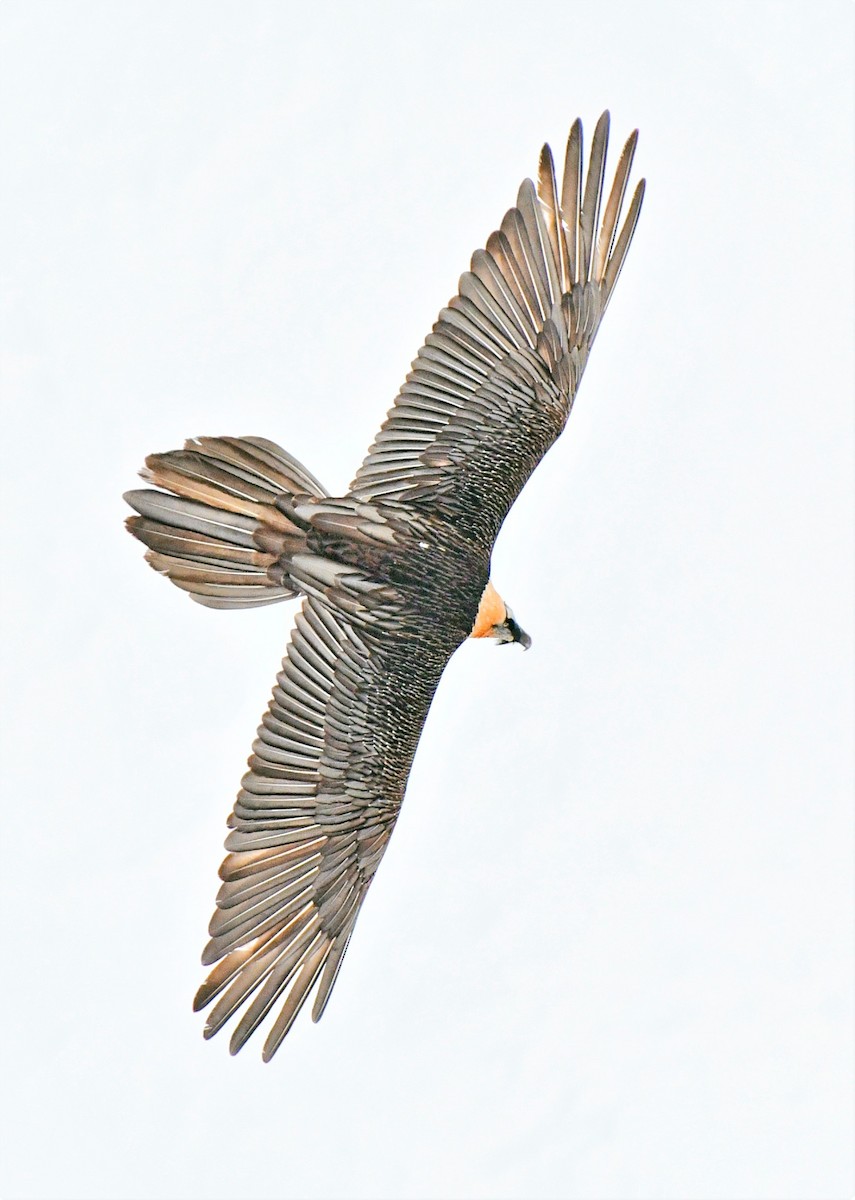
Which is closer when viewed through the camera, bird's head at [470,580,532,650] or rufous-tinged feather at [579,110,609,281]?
rufous-tinged feather at [579,110,609,281]

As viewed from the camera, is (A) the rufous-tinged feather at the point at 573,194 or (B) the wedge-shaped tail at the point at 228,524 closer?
(B) the wedge-shaped tail at the point at 228,524

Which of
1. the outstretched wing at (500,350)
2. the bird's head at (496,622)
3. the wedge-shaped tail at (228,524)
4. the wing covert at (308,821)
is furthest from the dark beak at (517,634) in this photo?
the wedge-shaped tail at (228,524)

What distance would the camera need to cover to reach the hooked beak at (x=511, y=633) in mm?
10602

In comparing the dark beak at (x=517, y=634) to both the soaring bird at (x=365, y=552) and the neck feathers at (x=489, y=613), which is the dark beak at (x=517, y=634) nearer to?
the neck feathers at (x=489, y=613)

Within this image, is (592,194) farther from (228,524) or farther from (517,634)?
(228,524)

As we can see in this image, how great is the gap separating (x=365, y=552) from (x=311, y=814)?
60.4 inches

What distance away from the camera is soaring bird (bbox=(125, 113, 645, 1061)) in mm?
9383

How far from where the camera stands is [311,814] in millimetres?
9555

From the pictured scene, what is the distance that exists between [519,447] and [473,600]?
98 cm

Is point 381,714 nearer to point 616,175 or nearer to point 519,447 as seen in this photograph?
point 519,447

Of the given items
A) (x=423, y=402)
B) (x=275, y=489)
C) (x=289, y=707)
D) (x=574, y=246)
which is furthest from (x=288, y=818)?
(x=574, y=246)

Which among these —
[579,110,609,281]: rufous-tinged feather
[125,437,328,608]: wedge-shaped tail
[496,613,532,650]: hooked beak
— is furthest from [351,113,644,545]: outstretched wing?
[496,613,532,650]: hooked beak

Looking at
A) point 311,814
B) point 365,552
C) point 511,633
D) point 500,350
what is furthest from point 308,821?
point 500,350

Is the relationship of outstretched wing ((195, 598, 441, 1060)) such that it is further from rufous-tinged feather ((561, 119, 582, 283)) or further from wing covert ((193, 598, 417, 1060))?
rufous-tinged feather ((561, 119, 582, 283))
